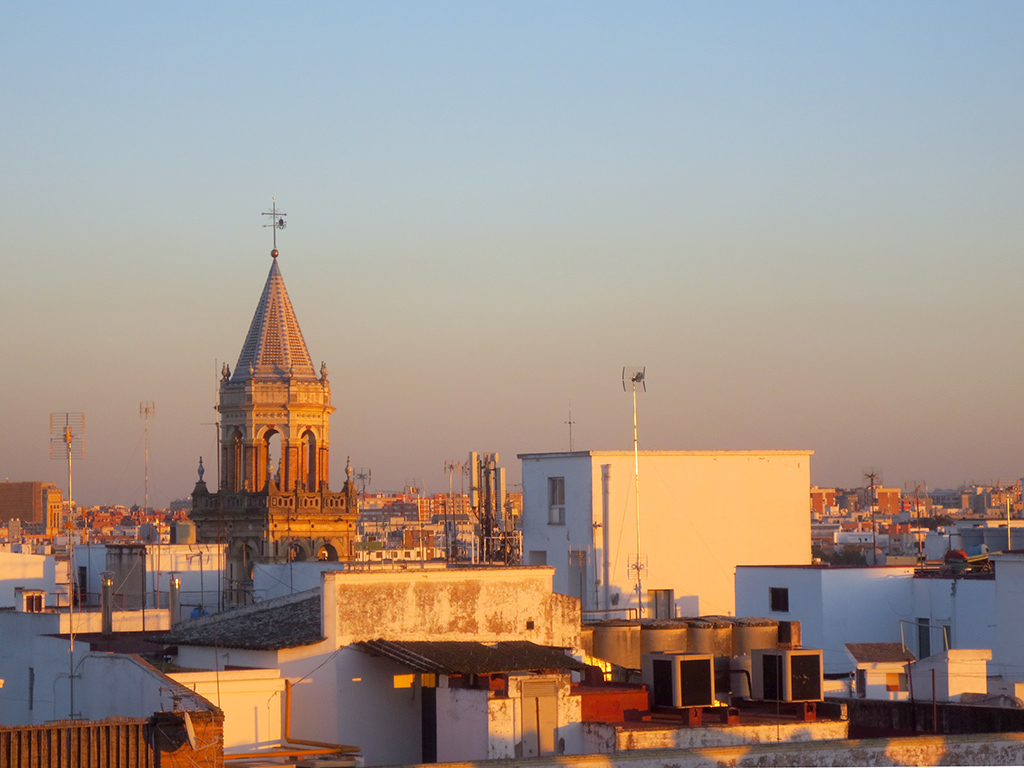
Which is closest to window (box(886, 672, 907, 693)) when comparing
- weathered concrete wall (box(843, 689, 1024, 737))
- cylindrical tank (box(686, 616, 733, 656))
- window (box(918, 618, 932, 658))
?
cylindrical tank (box(686, 616, 733, 656))

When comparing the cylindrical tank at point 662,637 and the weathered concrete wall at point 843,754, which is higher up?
the cylindrical tank at point 662,637

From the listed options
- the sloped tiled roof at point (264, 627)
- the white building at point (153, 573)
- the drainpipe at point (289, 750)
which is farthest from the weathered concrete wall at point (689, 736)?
the white building at point (153, 573)

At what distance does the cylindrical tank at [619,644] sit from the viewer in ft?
112

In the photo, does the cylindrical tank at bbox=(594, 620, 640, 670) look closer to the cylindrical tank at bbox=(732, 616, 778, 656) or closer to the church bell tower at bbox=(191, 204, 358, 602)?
the cylindrical tank at bbox=(732, 616, 778, 656)

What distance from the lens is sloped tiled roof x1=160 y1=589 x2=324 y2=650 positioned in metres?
30.4

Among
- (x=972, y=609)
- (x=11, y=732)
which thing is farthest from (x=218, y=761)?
(x=972, y=609)

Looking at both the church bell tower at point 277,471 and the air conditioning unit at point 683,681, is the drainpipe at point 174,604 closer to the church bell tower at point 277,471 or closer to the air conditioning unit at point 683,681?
the air conditioning unit at point 683,681

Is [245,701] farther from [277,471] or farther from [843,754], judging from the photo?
[277,471]

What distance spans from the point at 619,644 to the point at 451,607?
4.27 metres

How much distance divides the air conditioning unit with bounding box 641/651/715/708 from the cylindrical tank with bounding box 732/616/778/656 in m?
6.17

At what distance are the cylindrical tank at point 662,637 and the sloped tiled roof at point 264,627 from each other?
6698mm

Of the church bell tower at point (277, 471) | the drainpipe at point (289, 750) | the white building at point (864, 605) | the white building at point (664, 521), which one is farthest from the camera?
the church bell tower at point (277, 471)

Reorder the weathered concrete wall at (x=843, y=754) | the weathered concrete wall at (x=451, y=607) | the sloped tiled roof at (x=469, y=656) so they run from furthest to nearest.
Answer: the weathered concrete wall at (x=451, y=607)
the sloped tiled roof at (x=469, y=656)
the weathered concrete wall at (x=843, y=754)

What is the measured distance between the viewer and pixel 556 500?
176ft
